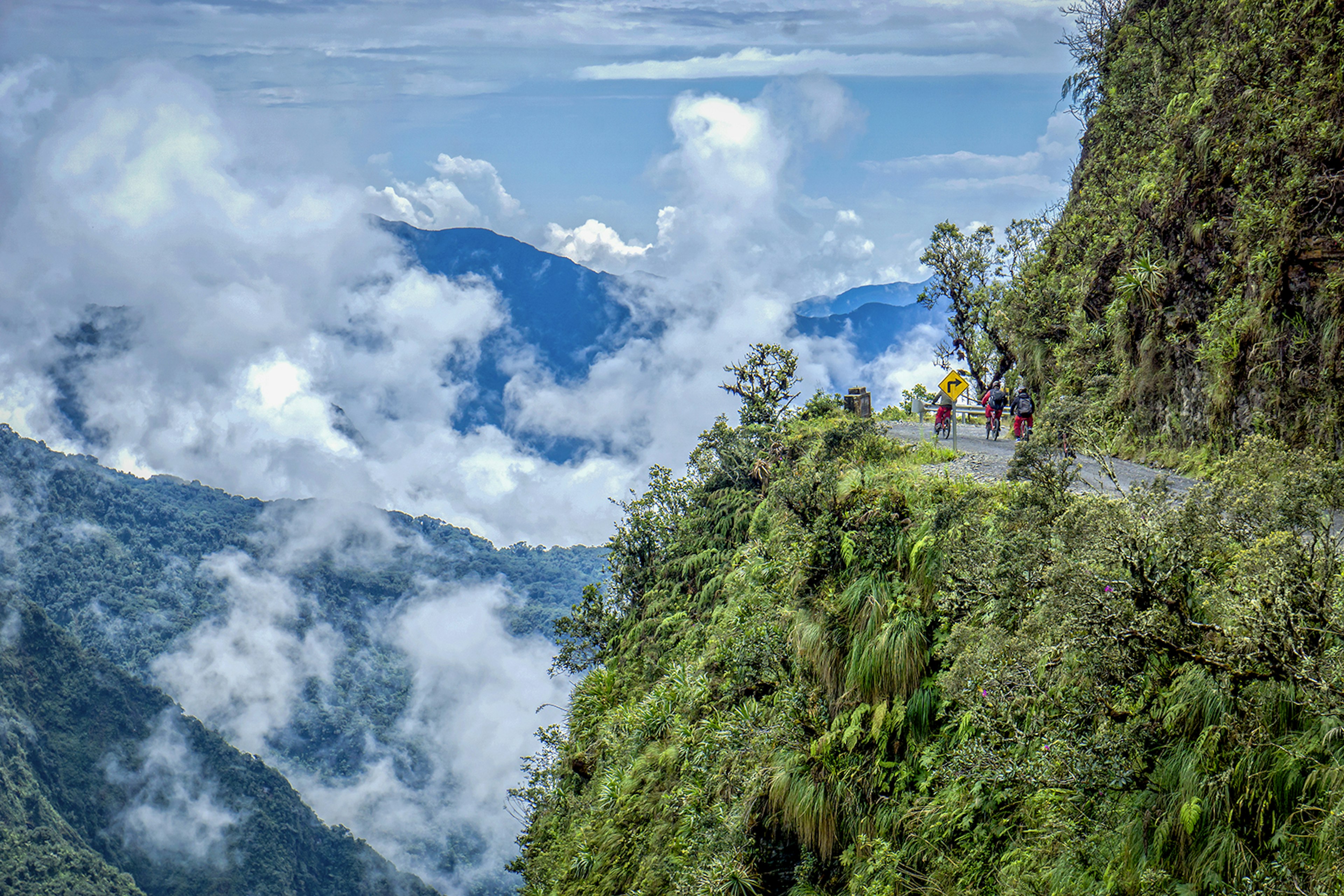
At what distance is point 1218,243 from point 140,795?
514ft

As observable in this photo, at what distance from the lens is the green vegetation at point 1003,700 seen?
17.2 ft

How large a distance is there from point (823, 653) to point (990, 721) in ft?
14.3

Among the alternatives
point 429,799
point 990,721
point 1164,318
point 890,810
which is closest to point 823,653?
point 890,810

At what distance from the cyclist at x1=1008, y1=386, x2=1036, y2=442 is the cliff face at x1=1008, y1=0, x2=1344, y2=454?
1.29 m

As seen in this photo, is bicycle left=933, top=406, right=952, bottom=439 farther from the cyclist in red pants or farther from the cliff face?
the cliff face

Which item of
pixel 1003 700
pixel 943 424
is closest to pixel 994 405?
pixel 943 424

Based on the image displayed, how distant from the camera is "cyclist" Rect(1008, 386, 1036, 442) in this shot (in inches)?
743

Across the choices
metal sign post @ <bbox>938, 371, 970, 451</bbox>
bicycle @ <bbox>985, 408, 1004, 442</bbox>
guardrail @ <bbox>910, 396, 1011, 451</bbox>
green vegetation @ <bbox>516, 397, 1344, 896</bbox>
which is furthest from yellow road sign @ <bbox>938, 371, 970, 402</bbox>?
guardrail @ <bbox>910, 396, 1011, 451</bbox>

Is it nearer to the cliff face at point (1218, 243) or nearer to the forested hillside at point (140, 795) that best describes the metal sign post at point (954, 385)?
the cliff face at point (1218, 243)

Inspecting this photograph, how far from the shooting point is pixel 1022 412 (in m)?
18.9

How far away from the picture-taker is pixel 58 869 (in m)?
106

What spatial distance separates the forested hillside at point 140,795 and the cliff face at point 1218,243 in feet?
420

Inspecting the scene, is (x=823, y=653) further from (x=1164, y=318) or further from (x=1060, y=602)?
(x=1164, y=318)

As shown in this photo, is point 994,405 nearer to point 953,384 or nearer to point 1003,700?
point 953,384
